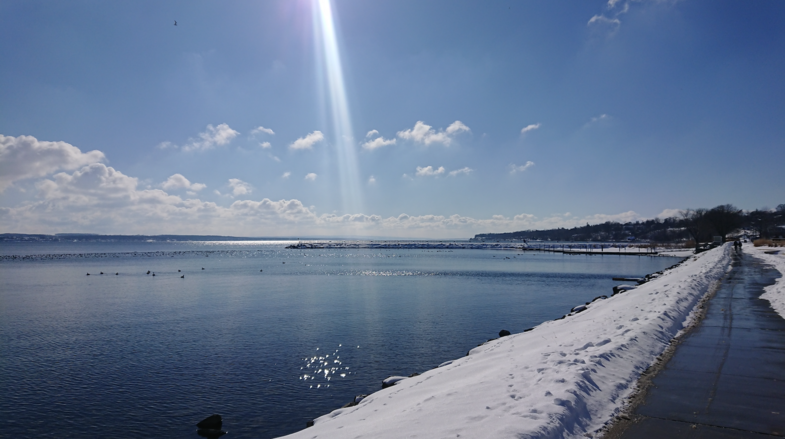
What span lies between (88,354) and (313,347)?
28.9ft

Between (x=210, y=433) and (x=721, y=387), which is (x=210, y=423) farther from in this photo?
(x=721, y=387)

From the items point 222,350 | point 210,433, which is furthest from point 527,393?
point 222,350

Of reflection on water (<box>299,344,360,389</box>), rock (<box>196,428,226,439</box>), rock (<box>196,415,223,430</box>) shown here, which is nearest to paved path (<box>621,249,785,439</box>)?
rock (<box>196,428,226,439</box>)

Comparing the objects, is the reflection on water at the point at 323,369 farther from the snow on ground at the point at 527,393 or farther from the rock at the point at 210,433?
the snow on ground at the point at 527,393

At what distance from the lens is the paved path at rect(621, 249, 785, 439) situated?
559 centimetres

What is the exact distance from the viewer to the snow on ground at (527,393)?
5.57 metres

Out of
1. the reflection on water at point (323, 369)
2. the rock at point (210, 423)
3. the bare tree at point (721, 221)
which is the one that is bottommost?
the reflection on water at point (323, 369)

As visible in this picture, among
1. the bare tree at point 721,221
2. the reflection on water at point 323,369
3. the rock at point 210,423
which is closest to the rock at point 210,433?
the rock at point 210,423

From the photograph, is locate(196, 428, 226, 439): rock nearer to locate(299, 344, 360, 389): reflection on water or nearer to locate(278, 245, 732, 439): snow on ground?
locate(278, 245, 732, 439): snow on ground

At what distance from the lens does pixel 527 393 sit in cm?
655

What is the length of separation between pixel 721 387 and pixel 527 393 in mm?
3490

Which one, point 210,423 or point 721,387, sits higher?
point 721,387

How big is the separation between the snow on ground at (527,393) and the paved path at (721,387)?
470 millimetres

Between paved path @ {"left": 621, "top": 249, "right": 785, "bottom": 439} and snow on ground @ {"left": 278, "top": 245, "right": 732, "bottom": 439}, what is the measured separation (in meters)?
0.47
